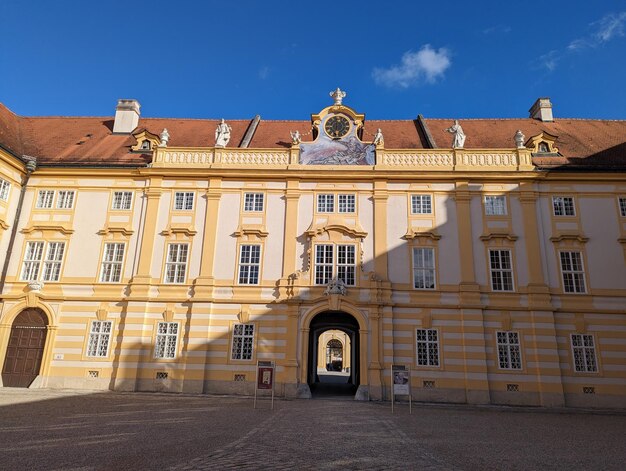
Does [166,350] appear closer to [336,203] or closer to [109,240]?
[109,240]

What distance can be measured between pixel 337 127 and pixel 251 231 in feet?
25.8

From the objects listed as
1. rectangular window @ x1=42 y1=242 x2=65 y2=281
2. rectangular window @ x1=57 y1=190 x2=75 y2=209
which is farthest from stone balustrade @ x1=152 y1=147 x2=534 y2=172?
rectangular window @ x1=42 y1=242 x2=65 y2=281

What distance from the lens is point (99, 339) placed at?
77.5ft

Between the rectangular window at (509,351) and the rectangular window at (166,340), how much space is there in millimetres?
16236

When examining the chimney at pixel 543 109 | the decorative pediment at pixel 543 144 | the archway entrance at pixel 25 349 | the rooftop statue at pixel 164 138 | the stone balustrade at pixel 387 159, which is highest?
the chimney at pixel 543 109

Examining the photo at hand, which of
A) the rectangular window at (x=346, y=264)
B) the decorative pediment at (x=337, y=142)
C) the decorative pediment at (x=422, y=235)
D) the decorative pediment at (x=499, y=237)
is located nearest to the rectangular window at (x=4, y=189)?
the decorative pediment at (x=337, y=142)

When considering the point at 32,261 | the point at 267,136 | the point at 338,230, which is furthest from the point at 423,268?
the point at 32,261

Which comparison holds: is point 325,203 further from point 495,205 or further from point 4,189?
point 4,189

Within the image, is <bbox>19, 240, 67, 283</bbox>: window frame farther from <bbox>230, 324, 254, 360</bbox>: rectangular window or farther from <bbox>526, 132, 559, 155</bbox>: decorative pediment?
<bbox>526, 132, 559, 155</bbox>: decorative pediment

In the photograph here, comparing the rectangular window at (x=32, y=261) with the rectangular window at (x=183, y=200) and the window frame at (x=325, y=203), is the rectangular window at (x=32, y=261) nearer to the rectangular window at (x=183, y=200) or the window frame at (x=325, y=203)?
the rectangular window at (x=183, y=200)

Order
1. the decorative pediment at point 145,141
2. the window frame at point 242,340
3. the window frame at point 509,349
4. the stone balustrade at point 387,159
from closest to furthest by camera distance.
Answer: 1. the window frame at point 509,349
2. the window frame at point 242,340
3. the stone balustrade at point 387,159
4. the decorative pediment at point 145,141

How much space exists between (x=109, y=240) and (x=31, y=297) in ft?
15.8

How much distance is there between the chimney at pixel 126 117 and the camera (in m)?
30.9

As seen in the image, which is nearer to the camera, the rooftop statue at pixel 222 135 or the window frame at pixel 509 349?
the window frame at pixel 509 349
